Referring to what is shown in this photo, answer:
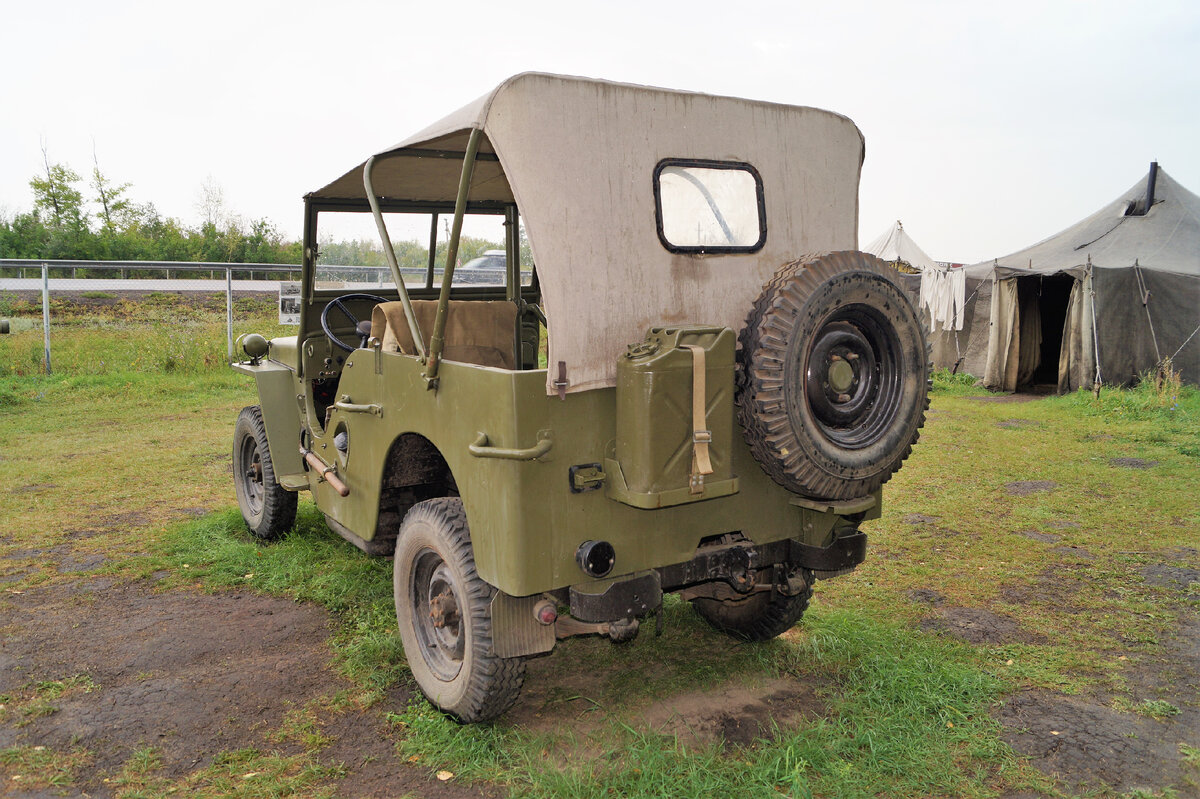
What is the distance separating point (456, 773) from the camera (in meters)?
3.04

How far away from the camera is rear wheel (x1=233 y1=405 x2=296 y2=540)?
5.42m

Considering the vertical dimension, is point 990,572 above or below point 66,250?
below

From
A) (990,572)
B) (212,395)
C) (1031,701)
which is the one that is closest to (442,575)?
(1031,701)

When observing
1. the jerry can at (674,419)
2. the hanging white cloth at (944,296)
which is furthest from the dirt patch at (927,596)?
the hanging white cloth at (944,296)

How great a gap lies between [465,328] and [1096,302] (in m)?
11.4

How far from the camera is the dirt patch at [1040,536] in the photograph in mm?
5887

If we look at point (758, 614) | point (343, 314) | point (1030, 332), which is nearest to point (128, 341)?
point (343, 314)

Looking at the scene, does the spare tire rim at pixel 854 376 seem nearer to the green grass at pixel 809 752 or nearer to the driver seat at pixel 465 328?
the green grass at pixel 809 752

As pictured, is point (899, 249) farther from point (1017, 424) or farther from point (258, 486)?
point (258, 486)

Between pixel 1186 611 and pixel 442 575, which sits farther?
pixel 1186 611

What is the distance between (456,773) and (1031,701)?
2380 millimetres

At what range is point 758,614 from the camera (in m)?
4.07

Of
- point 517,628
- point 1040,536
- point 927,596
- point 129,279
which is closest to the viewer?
point 517,628

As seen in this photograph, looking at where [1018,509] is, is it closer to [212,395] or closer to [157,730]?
[157,730]
